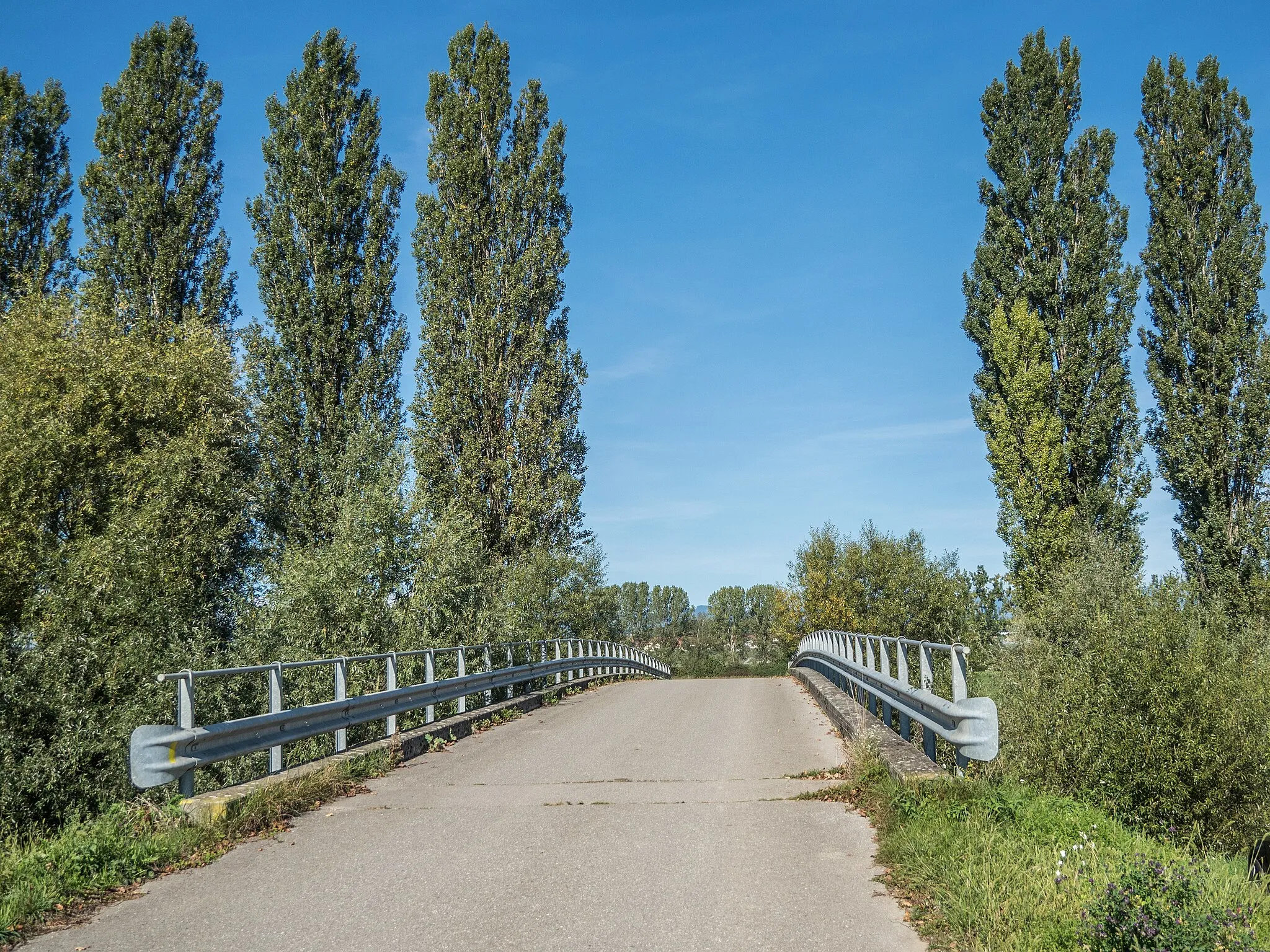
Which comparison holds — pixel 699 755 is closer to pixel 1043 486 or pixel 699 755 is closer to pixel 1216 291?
pixel 1043 486

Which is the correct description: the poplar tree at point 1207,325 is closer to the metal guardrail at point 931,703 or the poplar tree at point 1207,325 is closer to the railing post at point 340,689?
the metal guardrail at point 931,703

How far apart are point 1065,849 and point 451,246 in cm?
2707

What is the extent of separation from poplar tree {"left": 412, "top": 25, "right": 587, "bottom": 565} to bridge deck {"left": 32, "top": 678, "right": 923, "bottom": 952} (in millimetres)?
18279

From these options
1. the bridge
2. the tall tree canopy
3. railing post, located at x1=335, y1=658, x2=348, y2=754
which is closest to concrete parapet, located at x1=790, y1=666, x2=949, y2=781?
the bridge

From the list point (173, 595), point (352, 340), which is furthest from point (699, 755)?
point (352, 340)

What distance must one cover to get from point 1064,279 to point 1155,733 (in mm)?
19854

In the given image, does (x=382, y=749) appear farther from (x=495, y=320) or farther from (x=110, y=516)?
(x=495, y=320)

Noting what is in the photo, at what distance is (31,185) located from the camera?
→ 28.9 metres

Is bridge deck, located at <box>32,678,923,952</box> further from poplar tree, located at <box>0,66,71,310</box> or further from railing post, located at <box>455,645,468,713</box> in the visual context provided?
poplar tree, located at <box>0,66,71,310</box>

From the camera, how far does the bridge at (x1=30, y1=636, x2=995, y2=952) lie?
4.75 metres

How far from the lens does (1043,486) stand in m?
27.2

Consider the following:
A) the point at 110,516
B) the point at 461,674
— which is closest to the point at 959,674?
the point at 461,674

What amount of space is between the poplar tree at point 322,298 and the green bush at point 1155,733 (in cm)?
1786

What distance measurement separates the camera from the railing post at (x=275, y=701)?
8.49 meters
